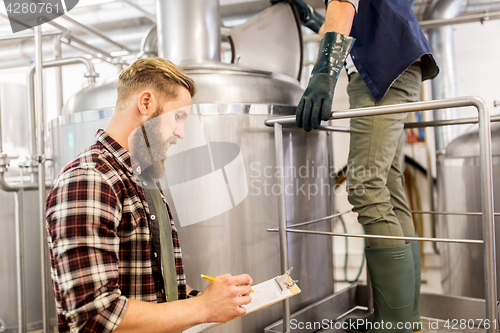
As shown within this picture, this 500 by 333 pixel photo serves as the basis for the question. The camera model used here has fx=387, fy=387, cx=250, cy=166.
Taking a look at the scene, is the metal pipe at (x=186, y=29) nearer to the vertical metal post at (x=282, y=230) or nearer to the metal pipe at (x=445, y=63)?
the vertical metal post at (x=282, y=230)

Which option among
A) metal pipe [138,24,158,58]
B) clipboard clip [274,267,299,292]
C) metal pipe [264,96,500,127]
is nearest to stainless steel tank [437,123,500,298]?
metal pipe [264,96,500,127]

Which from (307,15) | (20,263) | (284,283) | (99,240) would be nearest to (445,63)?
(307,15)

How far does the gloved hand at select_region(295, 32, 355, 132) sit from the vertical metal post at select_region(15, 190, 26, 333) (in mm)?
1257

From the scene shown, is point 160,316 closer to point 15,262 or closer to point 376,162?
point 376,162

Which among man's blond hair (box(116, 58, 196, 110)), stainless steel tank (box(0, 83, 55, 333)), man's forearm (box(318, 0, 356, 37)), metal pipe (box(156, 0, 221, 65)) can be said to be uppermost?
metal pipe (box(156, 0, 221, 65))

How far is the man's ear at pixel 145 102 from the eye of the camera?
667mm

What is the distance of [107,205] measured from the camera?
56cm

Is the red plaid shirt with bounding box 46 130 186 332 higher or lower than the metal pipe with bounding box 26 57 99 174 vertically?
lower

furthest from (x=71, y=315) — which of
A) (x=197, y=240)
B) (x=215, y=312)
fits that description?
(x=197, y=240)

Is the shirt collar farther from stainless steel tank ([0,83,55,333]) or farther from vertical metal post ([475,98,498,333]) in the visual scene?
stainless steel tank ([0,83,55,333])

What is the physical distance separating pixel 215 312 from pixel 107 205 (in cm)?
23

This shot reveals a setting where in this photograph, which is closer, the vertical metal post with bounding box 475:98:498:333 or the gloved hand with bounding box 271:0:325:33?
the vertical metal post with bounding box 475:98:498:333

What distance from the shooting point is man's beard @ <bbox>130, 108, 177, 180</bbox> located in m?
0.68

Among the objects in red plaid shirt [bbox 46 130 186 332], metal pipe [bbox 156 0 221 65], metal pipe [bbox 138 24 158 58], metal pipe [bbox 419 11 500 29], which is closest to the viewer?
red plaid shirt [bbox 46 130 186 332]
